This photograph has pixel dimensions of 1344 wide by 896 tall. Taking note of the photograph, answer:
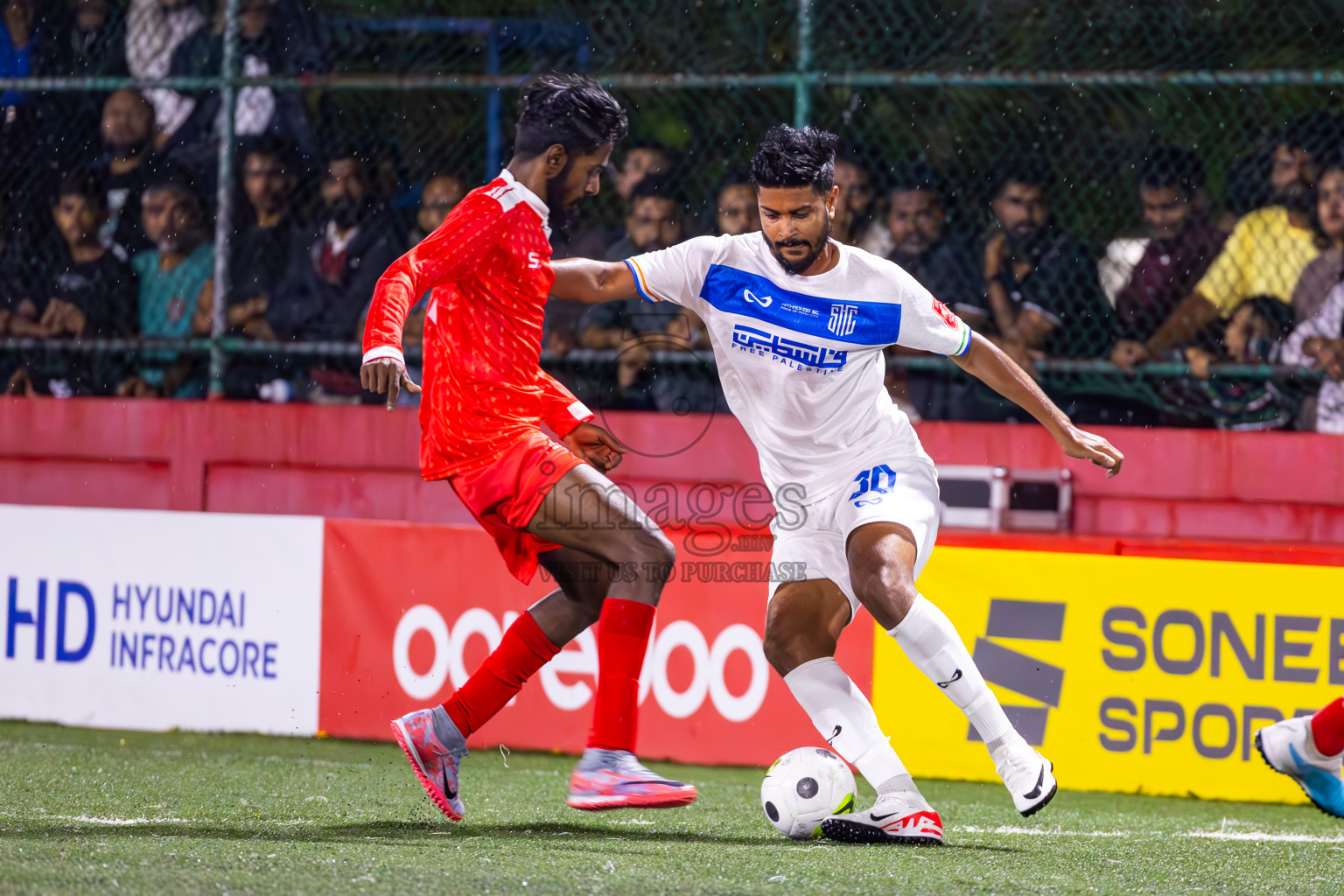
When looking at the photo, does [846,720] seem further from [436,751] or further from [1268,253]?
[1268,253]

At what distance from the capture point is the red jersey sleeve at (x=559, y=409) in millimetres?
4281

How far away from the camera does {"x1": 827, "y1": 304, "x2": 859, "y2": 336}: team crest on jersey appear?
14.1 ft

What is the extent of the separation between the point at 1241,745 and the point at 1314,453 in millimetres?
1393

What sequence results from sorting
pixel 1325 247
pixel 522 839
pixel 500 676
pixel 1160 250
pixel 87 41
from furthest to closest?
pixel 87 41
pixel 1160 250
pixel 1325 247
pixel 500 676
pixel 522 839

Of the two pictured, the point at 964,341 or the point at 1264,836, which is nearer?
the point at 964,341

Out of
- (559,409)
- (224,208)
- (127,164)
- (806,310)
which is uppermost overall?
(127,164)

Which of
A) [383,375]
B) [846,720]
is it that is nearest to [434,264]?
[383,375]

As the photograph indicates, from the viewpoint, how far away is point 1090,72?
666 cm

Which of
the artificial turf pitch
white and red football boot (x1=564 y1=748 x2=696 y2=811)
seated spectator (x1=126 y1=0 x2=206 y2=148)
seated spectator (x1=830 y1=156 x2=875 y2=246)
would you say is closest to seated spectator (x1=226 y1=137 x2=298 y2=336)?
seated spectator (x1=126 y1=0 x2=206 y2=148)

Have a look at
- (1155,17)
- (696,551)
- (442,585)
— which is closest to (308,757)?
(442,585)

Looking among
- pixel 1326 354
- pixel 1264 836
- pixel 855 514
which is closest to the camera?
pixel 855 514

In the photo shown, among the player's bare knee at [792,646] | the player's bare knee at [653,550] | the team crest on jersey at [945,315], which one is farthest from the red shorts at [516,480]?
the team crest on jersey at [945,315]

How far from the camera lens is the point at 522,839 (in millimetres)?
4031

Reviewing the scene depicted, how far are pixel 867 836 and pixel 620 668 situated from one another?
2.65 ft
